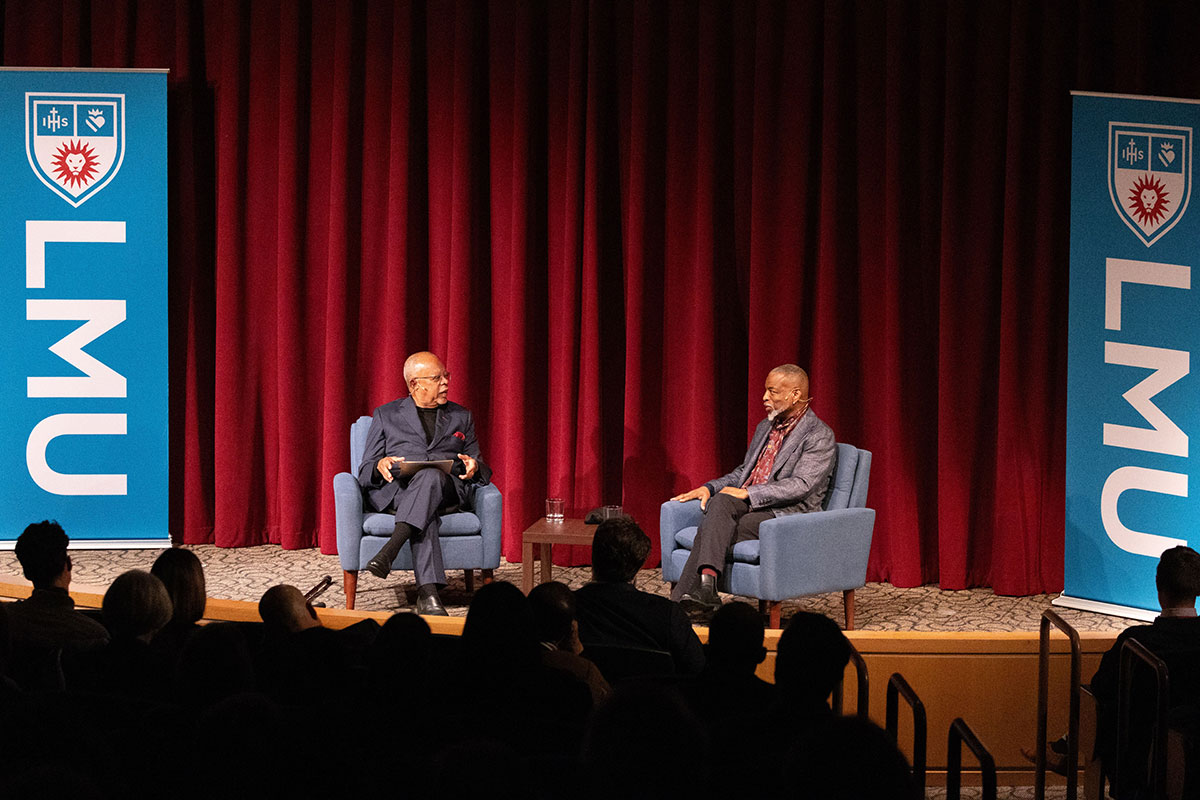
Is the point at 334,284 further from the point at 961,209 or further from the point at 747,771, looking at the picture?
the point at 747,771

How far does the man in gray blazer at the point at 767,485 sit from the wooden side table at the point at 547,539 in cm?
44

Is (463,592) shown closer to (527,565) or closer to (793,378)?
(527,565)

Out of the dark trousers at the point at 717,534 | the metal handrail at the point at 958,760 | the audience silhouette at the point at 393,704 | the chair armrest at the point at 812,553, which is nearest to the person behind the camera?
the audience silhouette at the point at 393,704

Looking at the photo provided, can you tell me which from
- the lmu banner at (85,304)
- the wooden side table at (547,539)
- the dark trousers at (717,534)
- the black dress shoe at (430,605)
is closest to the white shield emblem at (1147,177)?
the dark trousers at (717,534)

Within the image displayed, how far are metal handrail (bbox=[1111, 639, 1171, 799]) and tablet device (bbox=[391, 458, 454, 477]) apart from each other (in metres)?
2.99

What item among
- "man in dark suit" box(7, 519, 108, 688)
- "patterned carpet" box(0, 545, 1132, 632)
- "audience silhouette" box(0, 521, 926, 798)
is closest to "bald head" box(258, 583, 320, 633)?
"audience silhouette" box(0, 521, 926, 798)

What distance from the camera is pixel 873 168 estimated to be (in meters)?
5.62

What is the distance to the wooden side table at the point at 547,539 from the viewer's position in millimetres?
4719

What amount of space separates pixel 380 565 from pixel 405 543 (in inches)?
7.5

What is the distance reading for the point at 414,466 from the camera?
4875 millimetres

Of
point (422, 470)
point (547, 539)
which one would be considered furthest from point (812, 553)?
point (422, 470)

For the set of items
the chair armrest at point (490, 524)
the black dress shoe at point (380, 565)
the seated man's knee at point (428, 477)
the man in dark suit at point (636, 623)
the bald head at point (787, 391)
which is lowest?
the black dress shoe at point (380, 565)

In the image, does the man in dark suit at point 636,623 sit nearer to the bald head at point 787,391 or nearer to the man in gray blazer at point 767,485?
the man in gray blazer at point 767,485

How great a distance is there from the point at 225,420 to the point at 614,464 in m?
2.07
